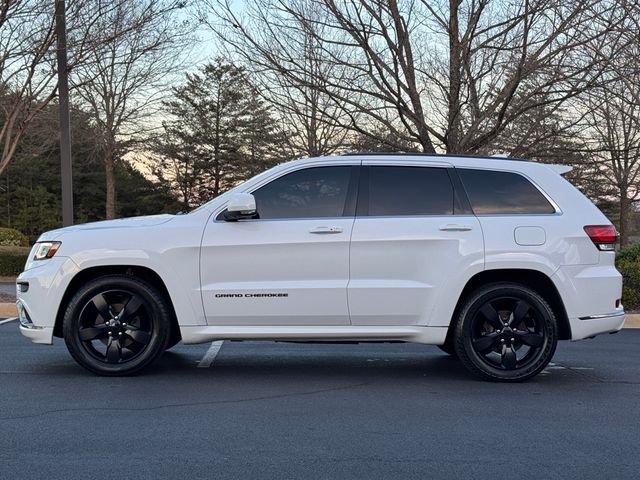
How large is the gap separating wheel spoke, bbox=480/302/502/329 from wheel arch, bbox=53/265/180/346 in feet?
8.49

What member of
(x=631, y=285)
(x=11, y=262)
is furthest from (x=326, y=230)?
(x=11, y=262)

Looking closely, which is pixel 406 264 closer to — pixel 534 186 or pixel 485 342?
pixel 485 342

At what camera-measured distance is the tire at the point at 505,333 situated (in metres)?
6.02

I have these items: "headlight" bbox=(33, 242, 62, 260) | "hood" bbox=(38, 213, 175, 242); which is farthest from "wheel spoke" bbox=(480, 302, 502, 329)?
"headlight" bbox=(33, 242, 62, 260)

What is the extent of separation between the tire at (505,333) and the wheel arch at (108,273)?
2464mm

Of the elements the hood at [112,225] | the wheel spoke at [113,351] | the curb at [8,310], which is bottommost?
the curb at [8,310]

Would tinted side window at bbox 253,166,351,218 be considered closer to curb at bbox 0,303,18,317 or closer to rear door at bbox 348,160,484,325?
rear door at bbox 348,160,484,325

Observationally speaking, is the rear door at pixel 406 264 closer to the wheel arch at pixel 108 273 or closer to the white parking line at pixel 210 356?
the wheel arch at pixel 108 273

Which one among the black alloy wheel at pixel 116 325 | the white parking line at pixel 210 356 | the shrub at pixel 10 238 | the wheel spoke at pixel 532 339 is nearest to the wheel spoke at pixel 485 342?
the wheel spoke at pixel 532 339

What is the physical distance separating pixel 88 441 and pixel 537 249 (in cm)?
375

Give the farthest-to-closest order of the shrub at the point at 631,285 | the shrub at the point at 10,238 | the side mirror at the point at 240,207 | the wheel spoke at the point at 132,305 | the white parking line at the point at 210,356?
the shrub at the point at 10,238, the shrub at the point at 631,285, the white parking line at the point at 210,356, the wheel spoke at the point at 132,305, the side mirror at the point at 240,207

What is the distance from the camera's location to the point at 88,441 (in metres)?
4.45

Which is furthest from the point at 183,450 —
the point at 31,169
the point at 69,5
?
the point at 31,169

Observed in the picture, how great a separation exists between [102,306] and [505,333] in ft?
11.1
